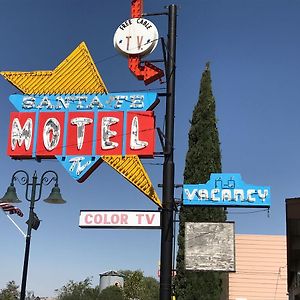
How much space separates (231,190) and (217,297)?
1636 centimetres

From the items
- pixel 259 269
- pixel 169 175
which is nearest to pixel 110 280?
pixel 259 269

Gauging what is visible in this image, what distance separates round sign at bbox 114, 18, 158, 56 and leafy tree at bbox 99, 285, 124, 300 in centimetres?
5827

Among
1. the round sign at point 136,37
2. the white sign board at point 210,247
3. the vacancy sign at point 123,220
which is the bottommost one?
the white sign board at point 210,247

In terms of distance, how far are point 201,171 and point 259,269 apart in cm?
642

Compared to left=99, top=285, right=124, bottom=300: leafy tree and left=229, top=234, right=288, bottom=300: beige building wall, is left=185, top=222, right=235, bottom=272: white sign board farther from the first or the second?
left=99, top=285, right=124, bottom=300: leafy tree

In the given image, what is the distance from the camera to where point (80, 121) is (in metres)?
10.8

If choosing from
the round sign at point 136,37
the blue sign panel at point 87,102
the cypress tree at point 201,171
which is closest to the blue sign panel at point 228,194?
the blue sign panel at point 87,102

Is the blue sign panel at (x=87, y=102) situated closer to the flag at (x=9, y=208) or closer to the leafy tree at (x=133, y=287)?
the flag at (x=9, y=208)

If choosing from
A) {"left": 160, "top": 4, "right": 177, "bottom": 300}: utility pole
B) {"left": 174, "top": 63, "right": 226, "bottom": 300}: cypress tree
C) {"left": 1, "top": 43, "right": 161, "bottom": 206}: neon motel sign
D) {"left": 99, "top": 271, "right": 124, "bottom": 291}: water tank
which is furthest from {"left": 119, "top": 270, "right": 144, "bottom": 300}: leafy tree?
{"left": 160, "top": 4, "right": 177, "bottom": 300}: utility pole

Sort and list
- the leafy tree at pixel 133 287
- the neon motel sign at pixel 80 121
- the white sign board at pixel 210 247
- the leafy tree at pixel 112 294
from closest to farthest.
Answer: the white sign board at pixel 210 247
the neon motel sign at pixel 80 121
the leafy tree at pixel 112 294
the leafy tree at pixel 133 287

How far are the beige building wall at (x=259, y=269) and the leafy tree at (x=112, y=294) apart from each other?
4094 cm

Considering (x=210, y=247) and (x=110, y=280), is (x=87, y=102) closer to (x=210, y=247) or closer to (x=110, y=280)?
(x=210, y=247)

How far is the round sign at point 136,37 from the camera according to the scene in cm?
1084

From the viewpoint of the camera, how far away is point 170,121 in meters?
10.0
